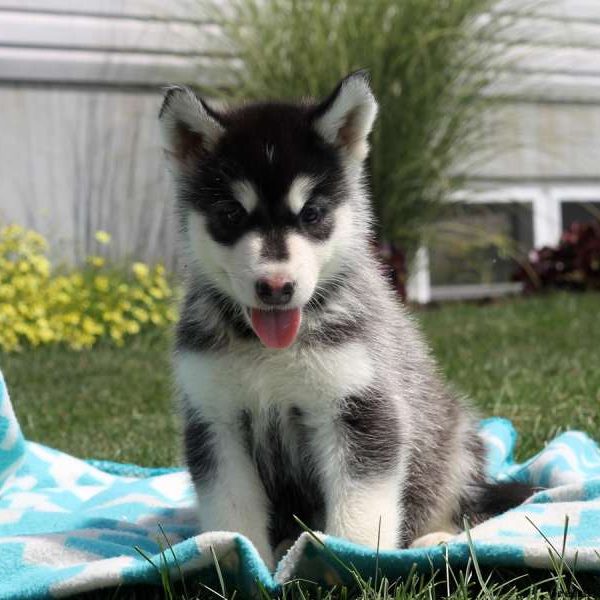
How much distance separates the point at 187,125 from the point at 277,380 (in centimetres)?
77

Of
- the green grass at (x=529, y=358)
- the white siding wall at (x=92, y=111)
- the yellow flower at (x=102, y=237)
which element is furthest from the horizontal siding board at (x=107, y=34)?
A: the green grass at (x=529, y=358)

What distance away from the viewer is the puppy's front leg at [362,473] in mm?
2764

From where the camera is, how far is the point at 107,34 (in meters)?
9.02

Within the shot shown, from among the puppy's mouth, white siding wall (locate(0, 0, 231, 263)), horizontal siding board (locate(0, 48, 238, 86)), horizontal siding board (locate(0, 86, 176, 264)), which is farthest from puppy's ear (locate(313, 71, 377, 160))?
horizontal siding board (locate(0, 48, 238, 86))

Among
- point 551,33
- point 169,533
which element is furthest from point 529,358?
point 551,33

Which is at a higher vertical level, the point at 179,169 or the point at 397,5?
the point at 397,5

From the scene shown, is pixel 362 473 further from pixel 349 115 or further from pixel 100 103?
pixel 100 103

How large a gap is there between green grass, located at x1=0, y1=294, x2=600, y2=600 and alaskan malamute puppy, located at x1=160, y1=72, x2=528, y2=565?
1.13ft

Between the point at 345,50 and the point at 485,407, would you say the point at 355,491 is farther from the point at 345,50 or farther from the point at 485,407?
the point at 345,50

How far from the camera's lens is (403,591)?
2.39 m

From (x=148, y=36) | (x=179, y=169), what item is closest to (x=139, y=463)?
(x=179, y=169)

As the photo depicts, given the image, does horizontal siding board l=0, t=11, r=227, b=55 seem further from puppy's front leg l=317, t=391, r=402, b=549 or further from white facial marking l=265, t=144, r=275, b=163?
puppy's front leg l=317, t=391, r=402, b=549

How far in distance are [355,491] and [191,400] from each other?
1.66 feet

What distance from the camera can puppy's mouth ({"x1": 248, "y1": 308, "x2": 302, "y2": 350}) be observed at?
9.26 feet
